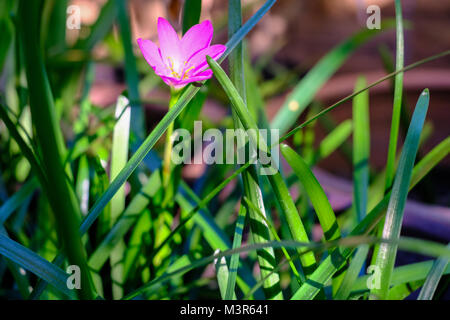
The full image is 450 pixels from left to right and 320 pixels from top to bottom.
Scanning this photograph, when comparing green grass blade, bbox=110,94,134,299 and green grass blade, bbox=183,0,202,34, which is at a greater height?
green grass blade, bbox=183,0,202,34

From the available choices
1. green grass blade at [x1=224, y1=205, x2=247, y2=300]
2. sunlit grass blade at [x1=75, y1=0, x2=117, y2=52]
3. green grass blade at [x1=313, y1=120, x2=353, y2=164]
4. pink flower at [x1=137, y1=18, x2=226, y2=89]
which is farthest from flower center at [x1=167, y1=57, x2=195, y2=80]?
sunlit grass blade at [x1=75, y1=0, x2=117, y2=52]

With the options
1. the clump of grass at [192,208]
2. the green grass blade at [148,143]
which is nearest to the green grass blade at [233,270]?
the clump of grass at [192,208]

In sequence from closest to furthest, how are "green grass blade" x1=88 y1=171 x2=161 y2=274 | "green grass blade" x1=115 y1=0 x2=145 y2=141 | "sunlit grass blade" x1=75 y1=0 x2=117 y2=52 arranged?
"green grass blade" x1=88 y1=171 x2=161 y2=274, "green grass blade" x1=115 y1=0 x2=145 y2=141, "sunlit grass blade" x1=75 y1=0 x2=117 y2=52

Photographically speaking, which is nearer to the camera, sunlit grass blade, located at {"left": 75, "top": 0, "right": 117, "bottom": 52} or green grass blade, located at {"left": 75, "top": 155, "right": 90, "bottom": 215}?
green grass blade, located at {"left": 75, "top": 155, "right": 90, "bottom": 215}

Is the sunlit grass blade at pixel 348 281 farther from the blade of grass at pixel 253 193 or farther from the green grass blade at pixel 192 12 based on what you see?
the green grass blade at pixel 192 12

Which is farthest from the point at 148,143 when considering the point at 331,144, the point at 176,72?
the point at 331,144

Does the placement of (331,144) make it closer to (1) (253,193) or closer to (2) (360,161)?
(2) (360,161)

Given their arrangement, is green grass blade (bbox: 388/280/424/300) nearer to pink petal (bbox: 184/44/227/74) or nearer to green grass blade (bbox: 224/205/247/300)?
green grass blade (bbox: 224/205/247/300)
